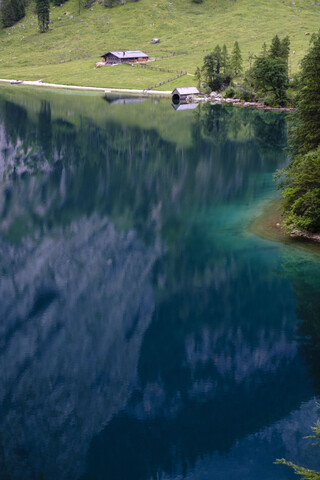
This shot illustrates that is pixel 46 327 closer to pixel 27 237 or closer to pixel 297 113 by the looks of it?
pixel 27 237

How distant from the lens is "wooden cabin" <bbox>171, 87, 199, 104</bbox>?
502 feet

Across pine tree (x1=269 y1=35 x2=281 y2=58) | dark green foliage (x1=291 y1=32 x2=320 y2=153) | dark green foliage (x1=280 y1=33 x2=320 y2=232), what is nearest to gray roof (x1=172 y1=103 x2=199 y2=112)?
pine tree (x1=269 y1=35 x2=281 y2=58)

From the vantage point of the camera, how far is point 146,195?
57.8 metres

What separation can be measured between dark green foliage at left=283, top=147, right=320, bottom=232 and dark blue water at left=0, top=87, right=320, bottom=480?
2.51 meters

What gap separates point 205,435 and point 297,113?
41371 mm

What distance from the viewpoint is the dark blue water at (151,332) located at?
21.3m

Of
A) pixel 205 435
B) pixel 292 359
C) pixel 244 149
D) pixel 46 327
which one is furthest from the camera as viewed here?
pixel 244 149

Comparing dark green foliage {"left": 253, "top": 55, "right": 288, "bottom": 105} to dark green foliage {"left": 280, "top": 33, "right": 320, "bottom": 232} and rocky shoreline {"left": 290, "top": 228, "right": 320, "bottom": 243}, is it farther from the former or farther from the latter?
rocky shoreline {"left": 290, "top": 228, "right": 320, "bottom": 243}

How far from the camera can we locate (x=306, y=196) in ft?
135

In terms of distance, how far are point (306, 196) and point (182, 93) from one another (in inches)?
4769

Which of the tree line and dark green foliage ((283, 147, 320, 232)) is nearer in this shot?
dark green foliage ((283, 147, 320, 232))

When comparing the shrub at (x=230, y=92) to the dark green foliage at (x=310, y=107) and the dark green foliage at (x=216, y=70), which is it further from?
the dark green foliage at (x=310, y=107)

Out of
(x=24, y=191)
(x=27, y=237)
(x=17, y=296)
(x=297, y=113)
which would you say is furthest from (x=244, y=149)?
(x=17, y=296)

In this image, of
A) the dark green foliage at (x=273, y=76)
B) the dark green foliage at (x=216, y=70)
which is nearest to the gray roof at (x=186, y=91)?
the dark green foliage at (x=216, y=70)
